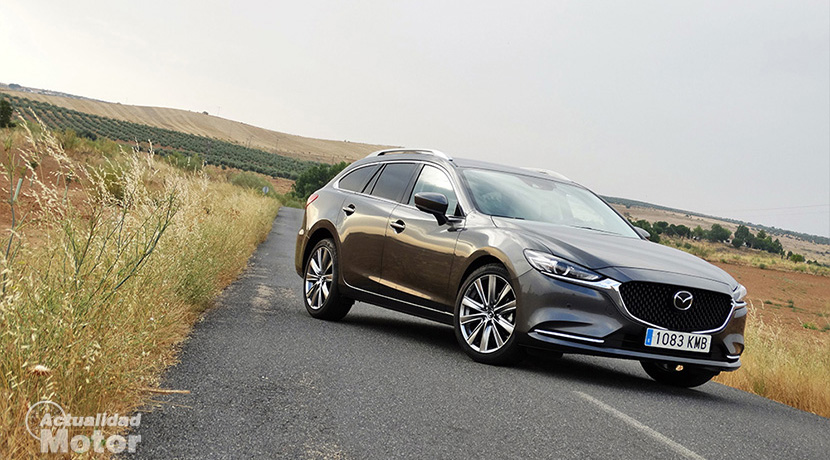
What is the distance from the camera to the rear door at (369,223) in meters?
7.96

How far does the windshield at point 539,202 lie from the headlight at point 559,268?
1.02m

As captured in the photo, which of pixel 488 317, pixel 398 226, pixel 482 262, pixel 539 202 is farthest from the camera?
pixel 398 226

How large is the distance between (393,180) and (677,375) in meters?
3.37

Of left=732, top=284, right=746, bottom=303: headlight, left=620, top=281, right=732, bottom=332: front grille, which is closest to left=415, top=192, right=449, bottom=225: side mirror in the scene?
left=620, top=281, right=732, bottom=332: front grille

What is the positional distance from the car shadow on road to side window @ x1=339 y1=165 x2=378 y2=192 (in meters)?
1.49

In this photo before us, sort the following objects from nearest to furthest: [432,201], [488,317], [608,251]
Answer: [608,251] < [488,317] < [432,201]

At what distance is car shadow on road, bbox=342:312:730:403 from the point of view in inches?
256

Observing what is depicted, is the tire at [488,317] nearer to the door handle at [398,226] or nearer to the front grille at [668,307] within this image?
the front grille at [668,307]

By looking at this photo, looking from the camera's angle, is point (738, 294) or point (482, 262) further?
point (482, 262)

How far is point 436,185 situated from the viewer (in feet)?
25.1

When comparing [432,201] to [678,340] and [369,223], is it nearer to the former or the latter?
[369,223]

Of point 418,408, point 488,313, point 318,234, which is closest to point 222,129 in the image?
point 318,234

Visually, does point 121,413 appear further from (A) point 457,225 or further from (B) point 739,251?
(B) point 739,251

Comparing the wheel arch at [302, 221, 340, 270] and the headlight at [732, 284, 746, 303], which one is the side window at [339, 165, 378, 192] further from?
the headlight at [732, 284, 746, 303]
